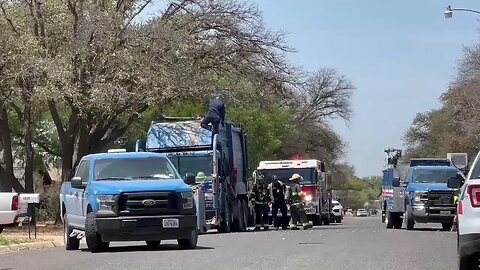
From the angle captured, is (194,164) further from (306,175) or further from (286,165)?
(306,175)

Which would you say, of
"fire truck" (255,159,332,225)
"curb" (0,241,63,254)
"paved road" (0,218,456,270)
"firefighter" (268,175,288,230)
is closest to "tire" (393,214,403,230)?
"fire truck" (255,159,332,225)

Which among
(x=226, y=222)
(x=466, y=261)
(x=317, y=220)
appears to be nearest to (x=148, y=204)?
(x=466, y=261)

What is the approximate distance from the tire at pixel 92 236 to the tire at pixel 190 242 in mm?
1604

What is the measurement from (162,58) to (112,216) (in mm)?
15279

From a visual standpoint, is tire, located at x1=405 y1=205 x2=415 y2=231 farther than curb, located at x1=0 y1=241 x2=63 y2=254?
Yes

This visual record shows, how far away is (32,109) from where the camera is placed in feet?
117

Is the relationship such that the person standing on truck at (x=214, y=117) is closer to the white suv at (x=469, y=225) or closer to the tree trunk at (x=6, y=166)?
the tree trunk at (x=6, y=166)

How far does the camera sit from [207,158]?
29406 millimetres

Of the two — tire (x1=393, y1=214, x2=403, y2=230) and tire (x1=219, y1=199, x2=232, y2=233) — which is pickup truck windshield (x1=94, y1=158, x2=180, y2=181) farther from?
tire (x1=393, y1=214, x2=403, y2=230)

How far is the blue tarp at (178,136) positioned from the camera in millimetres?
29766

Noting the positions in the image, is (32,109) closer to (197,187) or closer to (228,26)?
(228,26)

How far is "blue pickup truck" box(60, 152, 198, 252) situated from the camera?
18.7 metres

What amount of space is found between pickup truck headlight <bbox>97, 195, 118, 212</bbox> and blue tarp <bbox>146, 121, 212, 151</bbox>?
10933mm

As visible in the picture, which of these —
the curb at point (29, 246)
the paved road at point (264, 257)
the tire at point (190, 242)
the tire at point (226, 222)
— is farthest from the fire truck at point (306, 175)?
the tire at point (190, 242)
